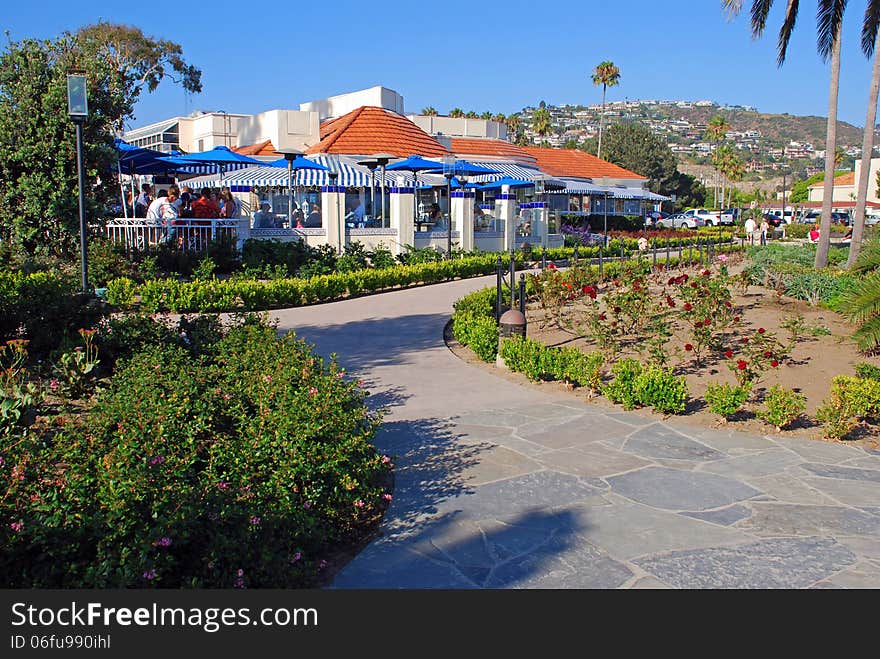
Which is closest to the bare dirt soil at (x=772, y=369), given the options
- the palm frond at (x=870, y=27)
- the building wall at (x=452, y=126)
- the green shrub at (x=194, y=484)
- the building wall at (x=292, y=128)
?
the green shrub at (x=194, y=484)

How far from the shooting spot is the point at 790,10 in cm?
2072

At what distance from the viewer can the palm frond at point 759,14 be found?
67.2 feet

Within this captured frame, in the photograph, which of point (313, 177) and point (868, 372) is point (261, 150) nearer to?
point (313, 177)

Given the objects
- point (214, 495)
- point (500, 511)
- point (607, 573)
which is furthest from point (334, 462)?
point (607, 573)

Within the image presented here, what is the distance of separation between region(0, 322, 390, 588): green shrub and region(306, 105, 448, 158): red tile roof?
23.2 meters

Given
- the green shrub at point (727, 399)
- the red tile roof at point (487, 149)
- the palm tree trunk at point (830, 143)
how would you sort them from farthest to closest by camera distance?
the red tile roof at point (487, 149), the palm tree trunk at point (830, 143), the green shrub at point (727, 399)

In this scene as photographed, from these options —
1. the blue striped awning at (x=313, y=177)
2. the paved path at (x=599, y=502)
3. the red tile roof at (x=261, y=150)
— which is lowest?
the paved path at (x=599, y=502)

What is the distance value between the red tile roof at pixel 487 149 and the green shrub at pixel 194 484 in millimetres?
29721

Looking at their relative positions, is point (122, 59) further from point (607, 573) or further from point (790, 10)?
point (607, 573)

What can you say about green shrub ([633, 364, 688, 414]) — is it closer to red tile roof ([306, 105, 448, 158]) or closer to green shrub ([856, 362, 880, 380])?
green shrub ([856, 362, 880, 380])

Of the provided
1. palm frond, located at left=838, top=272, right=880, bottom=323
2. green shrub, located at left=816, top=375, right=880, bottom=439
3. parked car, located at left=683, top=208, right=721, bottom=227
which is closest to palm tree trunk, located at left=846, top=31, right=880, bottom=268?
palm frond, located at left=838, top=272, right=880, bottom=323

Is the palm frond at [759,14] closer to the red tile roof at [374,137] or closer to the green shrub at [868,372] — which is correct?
the red tile roof at [374,137]

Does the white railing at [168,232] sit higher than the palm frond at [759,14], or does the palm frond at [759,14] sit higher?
the palm frond at [759,14]

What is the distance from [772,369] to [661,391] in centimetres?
227
